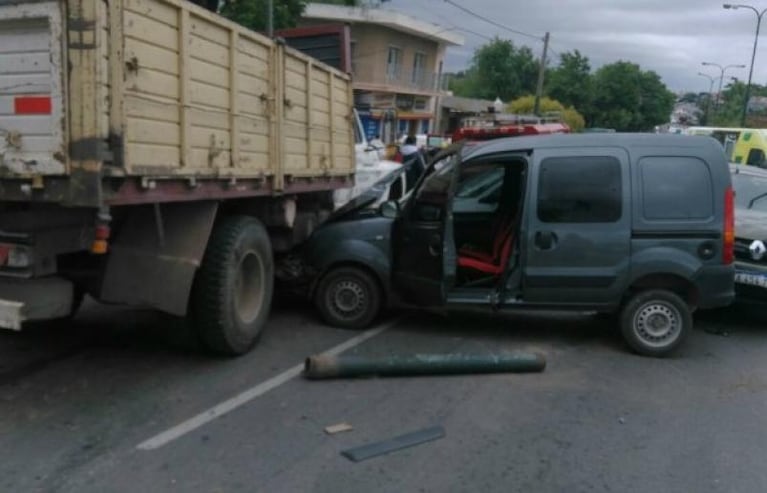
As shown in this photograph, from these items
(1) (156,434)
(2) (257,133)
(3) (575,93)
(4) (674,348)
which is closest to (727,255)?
(4) (674,348)

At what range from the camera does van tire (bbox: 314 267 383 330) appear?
23.5 feet

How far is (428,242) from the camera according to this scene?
694 centimetres

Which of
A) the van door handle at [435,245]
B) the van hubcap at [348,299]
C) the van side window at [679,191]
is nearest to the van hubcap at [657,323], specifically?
the van side window at [679,191]

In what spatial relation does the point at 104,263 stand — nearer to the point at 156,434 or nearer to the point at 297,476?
the point at 156,434

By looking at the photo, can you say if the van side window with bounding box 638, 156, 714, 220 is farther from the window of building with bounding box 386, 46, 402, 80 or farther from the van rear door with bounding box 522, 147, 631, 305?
the window of building with bounding box 386, 46, 402, 80

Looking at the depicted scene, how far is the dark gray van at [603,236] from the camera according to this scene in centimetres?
662

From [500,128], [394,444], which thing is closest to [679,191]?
[394,444]

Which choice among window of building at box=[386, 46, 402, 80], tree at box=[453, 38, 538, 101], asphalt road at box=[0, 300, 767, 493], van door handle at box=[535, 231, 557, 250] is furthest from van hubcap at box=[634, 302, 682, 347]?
tree at box=[453, 38, 538, 101]

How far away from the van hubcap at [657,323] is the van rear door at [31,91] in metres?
4.87

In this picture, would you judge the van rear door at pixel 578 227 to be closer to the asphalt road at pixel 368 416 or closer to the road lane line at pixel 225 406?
the asphalt road at pixel 368 416

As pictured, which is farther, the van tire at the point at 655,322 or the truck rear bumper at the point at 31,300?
the van tire at the point at 655,322

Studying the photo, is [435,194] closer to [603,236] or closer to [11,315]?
[603,236]

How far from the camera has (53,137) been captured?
161 inches

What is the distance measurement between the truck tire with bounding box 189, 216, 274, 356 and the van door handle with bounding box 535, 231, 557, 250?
236cm
